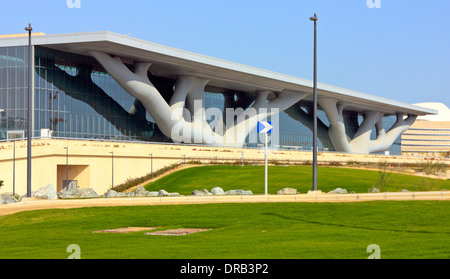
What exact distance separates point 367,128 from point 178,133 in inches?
1645

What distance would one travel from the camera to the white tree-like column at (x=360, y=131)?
82.9m

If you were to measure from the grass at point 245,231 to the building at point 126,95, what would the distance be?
843 inches

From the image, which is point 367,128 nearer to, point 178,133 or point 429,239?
point 178,133

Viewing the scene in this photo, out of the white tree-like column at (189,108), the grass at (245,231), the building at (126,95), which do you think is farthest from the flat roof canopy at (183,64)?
the grass at (245,231)

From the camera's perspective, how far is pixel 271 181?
39781 mm

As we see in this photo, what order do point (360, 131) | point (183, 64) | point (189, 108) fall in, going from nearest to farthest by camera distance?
point (183, 64), point (189, 108), point (360, 131)

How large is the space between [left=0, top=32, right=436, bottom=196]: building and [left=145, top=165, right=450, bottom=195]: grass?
233 inches

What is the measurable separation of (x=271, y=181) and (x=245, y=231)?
21.8 meters

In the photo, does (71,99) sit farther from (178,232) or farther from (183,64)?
(178,232)

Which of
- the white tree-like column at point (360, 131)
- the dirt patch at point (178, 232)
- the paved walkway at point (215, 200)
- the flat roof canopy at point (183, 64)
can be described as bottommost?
the dirt patch at point (178, 232)

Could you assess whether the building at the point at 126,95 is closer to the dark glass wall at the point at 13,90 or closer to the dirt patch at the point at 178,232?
the dark glass wall at the point at 13,90

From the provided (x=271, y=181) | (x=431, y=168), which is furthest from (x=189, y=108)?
(x=271, y=181)

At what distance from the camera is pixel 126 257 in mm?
A: 13391
